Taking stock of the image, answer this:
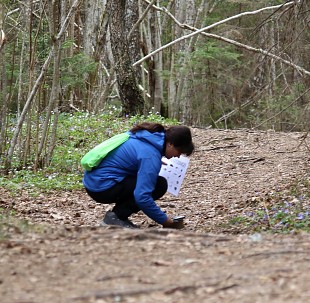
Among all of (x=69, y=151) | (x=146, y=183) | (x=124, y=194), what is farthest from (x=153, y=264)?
(x=69, y=151)

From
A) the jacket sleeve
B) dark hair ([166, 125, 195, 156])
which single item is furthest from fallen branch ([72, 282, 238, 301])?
dark hair ([166, 125, 195, 156])

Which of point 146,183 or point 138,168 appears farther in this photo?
point 138,168

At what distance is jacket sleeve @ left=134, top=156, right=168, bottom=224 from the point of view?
5.69 meters

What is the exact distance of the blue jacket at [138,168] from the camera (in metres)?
5.70

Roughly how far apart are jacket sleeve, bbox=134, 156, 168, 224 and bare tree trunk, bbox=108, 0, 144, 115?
27.7 feet

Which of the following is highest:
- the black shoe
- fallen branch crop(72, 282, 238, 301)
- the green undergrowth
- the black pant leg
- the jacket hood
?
the jacket hood

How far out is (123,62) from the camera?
47.0 ft

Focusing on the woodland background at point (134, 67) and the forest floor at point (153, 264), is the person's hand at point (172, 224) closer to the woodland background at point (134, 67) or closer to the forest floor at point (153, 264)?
the forest floor at point (153, 264)

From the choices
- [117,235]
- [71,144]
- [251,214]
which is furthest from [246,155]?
[117,235]

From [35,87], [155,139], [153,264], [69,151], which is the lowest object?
[69,151]

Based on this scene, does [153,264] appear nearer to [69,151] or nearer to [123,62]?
[69,151]

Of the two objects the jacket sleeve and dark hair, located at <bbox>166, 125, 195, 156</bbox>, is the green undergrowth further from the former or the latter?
dark hair, located at <bbox>166, 125, 195, 156</bbox>

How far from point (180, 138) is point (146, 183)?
1.66ft

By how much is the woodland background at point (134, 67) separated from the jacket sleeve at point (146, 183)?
4.77 ft
